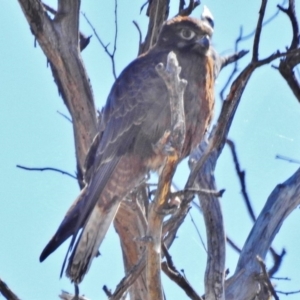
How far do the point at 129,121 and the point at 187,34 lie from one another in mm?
669

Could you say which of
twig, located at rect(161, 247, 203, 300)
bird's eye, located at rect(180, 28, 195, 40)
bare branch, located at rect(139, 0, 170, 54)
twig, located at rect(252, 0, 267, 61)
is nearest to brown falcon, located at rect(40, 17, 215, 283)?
bird's eye, located at rect(180, 28, 195, 40)

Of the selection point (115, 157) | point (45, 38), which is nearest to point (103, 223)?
point (115, 157)

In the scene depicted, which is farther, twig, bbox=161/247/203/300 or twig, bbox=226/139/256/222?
twig, bbox=226/139/256/222

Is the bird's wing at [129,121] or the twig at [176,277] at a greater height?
the bird's wing at [129,121]

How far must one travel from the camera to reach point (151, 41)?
19.3 ft

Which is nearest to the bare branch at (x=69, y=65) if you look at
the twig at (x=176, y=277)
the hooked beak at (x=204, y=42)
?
the hooked beak at (x=204, y=42)

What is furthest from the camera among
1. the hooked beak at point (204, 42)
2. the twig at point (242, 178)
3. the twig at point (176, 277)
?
the twig at point (242, 178)

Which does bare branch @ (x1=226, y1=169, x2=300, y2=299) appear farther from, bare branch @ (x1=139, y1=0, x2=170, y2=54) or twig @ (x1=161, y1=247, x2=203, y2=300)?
bare branch @ (x1=139, y1=0, x2=170, y2=54)

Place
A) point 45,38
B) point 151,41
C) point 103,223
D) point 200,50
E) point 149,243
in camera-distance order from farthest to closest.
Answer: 1. point 151,41
2. point 45,38
3. point 200,50
4. point 103,223
5. point 149,243

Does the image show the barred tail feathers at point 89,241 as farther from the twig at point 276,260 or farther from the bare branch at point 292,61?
the bare branch at point 292,61

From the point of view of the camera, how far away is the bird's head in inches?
199

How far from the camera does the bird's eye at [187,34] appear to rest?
16.8 ft

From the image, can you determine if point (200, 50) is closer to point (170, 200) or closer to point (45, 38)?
point (45, 38)

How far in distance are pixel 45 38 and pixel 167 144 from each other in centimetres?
202
